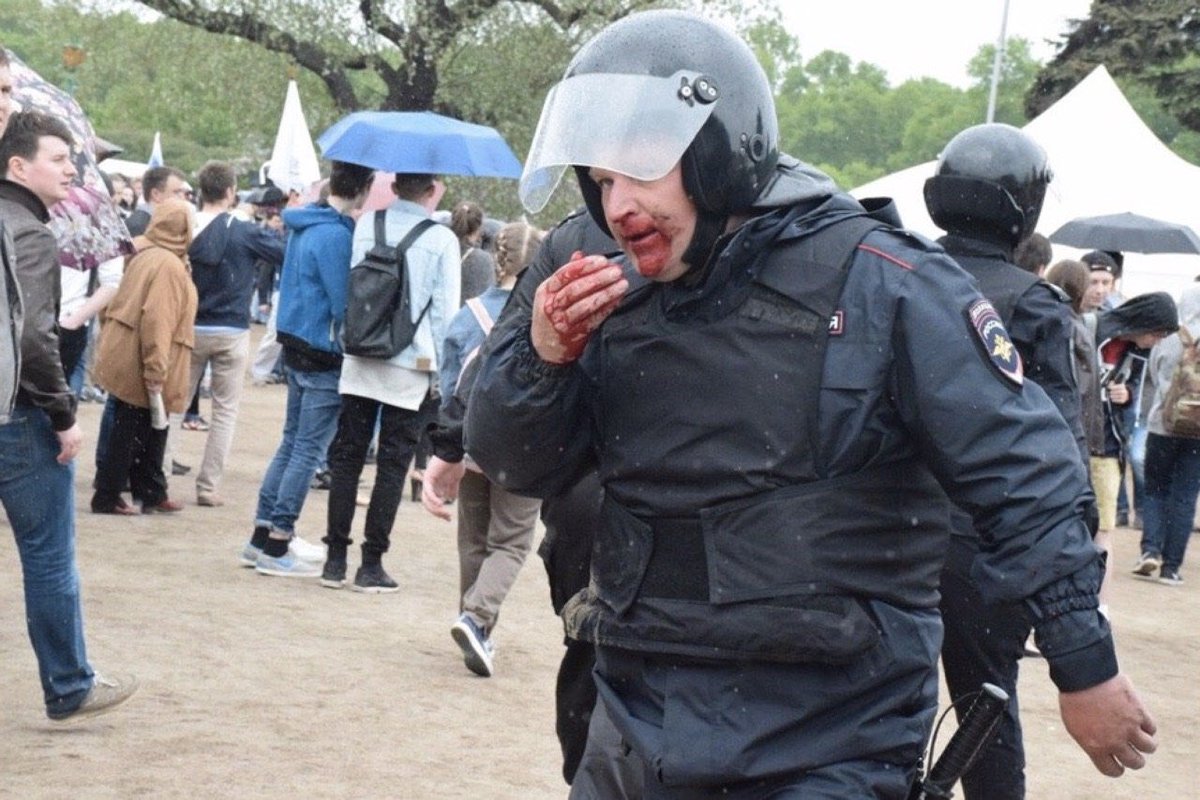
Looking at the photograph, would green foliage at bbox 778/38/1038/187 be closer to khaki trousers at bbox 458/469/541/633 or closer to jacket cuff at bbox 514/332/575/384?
khaki trousers at bbox 458/469/541/633

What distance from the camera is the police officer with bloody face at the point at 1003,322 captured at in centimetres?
462

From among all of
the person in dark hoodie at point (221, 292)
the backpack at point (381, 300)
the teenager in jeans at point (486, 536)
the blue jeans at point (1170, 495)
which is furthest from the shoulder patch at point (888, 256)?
the blue jeans at point (1170, 495)

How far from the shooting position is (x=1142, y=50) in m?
31.2

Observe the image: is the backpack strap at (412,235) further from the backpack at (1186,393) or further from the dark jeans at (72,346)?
the backpack at (1186,393)

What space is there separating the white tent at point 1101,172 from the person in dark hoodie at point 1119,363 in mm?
3775

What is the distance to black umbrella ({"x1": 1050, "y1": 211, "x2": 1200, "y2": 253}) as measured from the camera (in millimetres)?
16156

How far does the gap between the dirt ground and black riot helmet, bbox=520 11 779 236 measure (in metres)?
3.08

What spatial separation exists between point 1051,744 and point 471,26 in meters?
19.6

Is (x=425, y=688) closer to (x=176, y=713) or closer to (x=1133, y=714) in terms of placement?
(x=176, y=713)

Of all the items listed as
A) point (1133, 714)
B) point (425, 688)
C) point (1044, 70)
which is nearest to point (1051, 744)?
point (425, 688)

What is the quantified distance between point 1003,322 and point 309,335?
4.98 m

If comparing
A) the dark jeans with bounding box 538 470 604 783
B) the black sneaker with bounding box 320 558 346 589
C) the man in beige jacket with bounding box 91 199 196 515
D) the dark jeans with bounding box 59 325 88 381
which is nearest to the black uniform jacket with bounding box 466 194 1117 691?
the dark jeans with bounding box 538 470 604 783

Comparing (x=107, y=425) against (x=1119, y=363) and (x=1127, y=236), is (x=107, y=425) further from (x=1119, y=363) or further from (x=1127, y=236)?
(x=1127, y=236)

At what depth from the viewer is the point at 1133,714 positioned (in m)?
2.91
